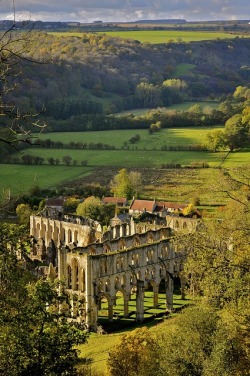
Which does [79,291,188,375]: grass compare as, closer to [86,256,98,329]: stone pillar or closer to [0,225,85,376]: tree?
[86,256,98,329]: stone pillar

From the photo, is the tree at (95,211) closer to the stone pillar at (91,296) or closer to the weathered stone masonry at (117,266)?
the weathered stone masonry at (117,266)

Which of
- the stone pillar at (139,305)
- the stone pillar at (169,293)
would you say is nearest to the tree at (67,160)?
the stone pillar at (169,293)

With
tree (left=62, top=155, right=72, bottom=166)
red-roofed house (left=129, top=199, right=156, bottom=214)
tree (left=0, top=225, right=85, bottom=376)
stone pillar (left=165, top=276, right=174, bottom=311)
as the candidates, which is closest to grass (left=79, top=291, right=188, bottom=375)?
stone pillar (left=165, top=276, right=174, bottom=311)

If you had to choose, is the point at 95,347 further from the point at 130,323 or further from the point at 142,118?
the point at 142,118

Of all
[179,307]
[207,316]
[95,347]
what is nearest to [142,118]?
[179,307]

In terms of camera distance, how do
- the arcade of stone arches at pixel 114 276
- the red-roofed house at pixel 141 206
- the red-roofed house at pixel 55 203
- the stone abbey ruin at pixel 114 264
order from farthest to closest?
1. the red-roofed house at pixel 55 203
2. the red-roofed house at pixel 141 206
3. the stone abbey ruin at pixel 114 264
4. the arcade of stone arches at pixel 114 276

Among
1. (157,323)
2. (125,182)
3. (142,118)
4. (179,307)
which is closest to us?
(157,323)

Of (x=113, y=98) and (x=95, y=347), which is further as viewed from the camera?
(x=113, y=98)
